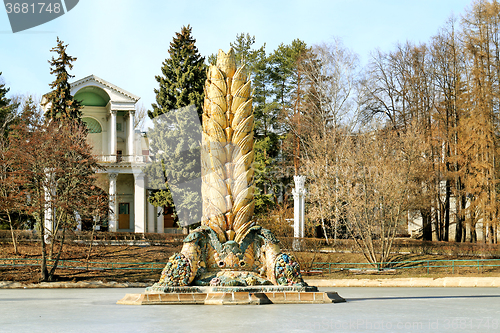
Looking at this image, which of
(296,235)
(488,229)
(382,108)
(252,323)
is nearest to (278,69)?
(382,108)

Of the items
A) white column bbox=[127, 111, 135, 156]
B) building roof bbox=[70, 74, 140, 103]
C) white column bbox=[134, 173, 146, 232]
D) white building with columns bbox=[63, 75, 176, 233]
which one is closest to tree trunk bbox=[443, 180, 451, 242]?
white building with columns bbox=[63, 75, 176, 233]

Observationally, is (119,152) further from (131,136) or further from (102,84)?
(102,84)

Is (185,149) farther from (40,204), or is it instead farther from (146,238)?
(40,204)

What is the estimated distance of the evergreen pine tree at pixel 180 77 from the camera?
1435 inches

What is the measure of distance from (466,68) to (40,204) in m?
28.9

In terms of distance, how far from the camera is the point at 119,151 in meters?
46.3

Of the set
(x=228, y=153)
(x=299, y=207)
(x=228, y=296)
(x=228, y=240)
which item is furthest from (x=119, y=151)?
(x=228, y=296)

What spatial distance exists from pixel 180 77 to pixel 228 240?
27.0 metres

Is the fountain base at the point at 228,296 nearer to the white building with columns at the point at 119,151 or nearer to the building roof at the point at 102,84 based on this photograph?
the white building with columns at the point at 119,151

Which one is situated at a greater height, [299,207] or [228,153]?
[228,153]

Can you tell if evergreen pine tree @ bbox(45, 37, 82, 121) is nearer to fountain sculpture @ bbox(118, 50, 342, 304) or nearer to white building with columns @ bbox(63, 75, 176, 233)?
white building with columns @ bbox(63, 75, 176, 233)

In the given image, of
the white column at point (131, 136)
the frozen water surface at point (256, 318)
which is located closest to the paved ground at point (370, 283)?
the frozen water surface at point (256, 318)

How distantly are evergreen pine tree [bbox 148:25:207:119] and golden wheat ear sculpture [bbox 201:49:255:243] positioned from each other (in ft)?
79.3

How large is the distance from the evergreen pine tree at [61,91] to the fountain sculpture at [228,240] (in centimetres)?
2579
